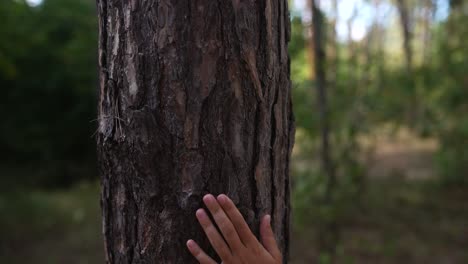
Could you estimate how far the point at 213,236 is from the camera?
50.8 inches

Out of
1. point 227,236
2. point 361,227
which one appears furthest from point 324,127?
point 227,236

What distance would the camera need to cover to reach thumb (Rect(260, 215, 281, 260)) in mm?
1376

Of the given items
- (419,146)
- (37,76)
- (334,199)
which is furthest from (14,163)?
(419,146)

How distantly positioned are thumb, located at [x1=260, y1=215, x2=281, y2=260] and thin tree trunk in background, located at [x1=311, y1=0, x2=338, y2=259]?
361cm

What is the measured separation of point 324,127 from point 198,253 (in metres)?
3.90

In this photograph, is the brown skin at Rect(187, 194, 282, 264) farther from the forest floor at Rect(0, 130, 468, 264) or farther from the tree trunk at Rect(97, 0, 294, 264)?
the forest floor at Rect(0, 130, 468, 264)

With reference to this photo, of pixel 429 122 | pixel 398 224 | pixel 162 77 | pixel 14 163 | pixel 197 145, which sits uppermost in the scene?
pixel 162 77

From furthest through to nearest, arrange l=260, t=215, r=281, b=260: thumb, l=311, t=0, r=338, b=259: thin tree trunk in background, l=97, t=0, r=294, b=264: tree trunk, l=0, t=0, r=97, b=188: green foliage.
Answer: l=0, t=0, r=97, b=188: green foliage
l=311, t=0, r=338, b=259: thin tree trunk in background
l=260, t=215, r=281, b=260: thumb
l=97, t=0, r=294, b=264: tree trunk

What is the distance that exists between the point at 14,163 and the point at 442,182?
309 inches

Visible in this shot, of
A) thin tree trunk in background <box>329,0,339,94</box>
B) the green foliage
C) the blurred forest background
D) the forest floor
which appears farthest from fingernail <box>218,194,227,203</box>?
the green foliage

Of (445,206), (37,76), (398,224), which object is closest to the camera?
(398,224)

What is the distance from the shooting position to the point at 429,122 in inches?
293

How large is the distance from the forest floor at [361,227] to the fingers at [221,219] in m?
3.64

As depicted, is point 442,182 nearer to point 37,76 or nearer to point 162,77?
point 37,76
